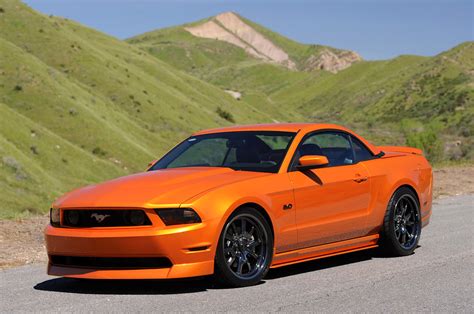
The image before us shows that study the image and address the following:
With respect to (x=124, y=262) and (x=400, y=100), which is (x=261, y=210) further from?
(x=400, y=100)

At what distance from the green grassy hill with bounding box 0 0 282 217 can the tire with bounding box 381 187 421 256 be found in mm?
15010

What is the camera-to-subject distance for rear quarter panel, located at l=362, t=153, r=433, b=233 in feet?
30.4

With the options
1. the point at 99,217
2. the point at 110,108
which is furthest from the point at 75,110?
the point at 99,217

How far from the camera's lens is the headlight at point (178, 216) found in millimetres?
7219

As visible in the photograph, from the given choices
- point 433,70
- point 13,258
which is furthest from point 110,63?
point 13,258

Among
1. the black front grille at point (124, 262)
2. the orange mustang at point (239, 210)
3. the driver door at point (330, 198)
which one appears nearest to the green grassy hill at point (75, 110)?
the orange mustang at point (239, 210)

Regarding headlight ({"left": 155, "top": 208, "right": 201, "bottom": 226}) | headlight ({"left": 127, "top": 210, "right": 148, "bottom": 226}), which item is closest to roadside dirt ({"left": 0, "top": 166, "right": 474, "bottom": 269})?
headlight ({"left": 127, "top": 210, "right": 148, "bottom": 226})

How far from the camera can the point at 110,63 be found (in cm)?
8050

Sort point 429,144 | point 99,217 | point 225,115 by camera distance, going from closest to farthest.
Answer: point 99,217
point 429,144
point 225,115

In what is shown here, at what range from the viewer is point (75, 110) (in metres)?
55.5

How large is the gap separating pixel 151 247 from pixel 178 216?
1.14ft

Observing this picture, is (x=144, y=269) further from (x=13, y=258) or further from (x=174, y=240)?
(x=13, y=258)

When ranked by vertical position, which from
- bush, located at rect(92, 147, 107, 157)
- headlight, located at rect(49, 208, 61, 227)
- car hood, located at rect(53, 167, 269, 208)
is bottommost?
bush, located at rect(92, 147, 107, 157)

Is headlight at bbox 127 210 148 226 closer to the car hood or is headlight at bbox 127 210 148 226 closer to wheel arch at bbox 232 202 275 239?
the car hood
